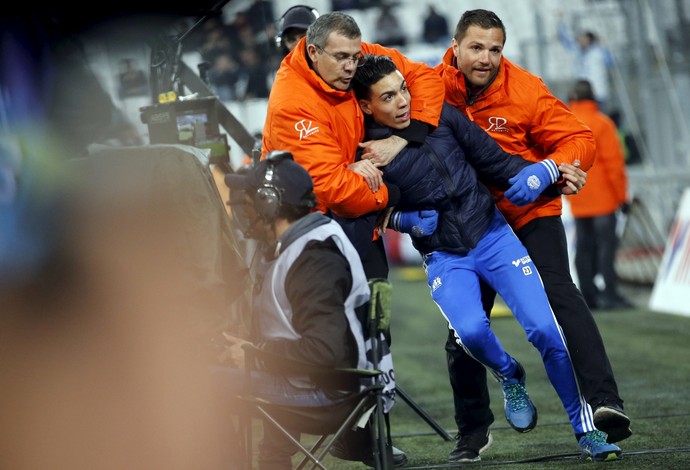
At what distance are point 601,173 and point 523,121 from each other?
703 centimetres

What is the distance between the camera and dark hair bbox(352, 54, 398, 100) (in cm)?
538

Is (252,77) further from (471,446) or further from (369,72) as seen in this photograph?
(471,446)

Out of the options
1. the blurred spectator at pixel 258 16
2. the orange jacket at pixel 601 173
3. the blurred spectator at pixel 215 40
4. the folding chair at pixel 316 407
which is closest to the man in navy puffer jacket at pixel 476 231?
the folding chair at pixel 316 407

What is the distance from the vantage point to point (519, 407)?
559 cm

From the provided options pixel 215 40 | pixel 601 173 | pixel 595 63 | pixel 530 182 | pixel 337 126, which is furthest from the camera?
pixel 595 63

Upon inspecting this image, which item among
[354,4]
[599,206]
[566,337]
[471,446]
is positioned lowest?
[599,206]

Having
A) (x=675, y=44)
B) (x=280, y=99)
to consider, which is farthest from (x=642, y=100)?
(x=280, y=99)

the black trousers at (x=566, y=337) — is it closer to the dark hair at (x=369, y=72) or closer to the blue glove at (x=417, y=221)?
the blue glove at (x=417, y=221)

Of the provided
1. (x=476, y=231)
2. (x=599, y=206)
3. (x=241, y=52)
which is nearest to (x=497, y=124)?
(x=476, y=231)

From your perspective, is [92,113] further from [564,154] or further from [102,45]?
[564,154]

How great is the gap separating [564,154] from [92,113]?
7.11ft

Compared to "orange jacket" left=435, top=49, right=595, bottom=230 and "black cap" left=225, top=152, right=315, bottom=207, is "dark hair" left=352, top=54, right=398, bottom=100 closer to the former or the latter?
"orange jacket" left=435, top=49, right=595, bottom=230

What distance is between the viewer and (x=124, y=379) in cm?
440

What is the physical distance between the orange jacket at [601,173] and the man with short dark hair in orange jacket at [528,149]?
662cm
